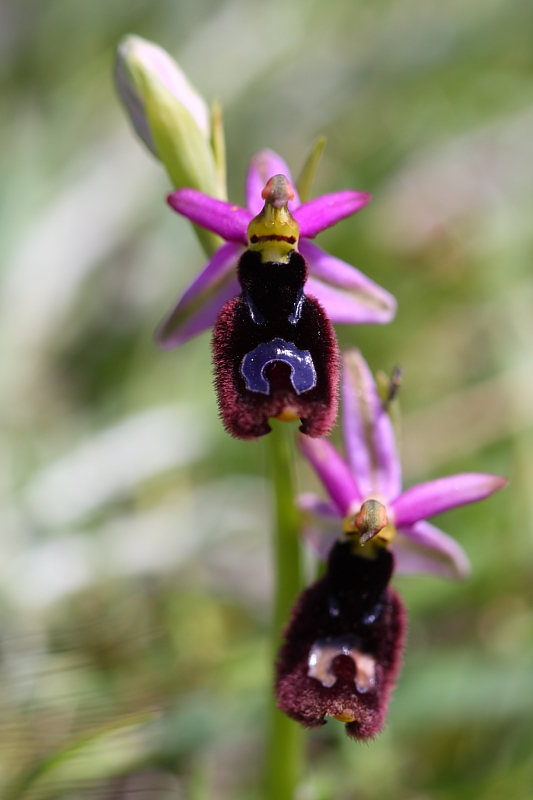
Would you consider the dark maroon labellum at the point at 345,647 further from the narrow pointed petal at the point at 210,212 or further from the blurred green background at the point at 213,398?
the narrow pointed petal at the point at 210,212

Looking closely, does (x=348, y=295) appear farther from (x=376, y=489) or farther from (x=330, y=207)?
(x=376, y=489)

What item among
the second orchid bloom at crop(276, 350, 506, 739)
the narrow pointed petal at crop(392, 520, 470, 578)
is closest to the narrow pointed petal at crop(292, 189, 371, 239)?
the second orchid bloom at crop(276, 350, 506, 739)

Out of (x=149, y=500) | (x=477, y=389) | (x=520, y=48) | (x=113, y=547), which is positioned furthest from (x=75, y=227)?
(x=520, y=48)

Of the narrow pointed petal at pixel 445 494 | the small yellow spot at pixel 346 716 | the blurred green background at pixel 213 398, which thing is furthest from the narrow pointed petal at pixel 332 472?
the blurred green background at pixel 213 398

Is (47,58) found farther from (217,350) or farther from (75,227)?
(217,350)

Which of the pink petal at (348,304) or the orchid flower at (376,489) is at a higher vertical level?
the pink petal at (348,304)

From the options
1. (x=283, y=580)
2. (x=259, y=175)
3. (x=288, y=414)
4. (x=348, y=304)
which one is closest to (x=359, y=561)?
(x=283, y=580)

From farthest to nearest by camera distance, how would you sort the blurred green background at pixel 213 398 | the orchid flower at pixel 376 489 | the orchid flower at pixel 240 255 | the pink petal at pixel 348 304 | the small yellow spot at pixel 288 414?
1. the blurred green background at pixel 213 398
2. the pink petal at pixel 348 304
3. the orchid flower at pixel 376 489
4. the orchid flower at pixel 240 255
5. the small yellow spot at pixel 288 414

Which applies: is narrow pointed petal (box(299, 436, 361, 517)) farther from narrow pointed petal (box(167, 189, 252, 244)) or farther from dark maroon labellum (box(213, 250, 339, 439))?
narrow pointed petal (box(167, 189, 252, 244))
